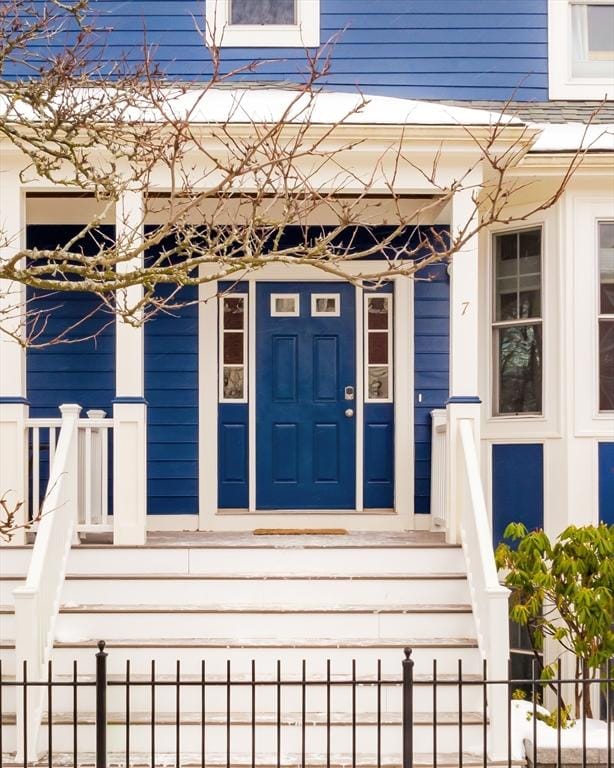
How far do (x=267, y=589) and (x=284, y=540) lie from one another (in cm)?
80

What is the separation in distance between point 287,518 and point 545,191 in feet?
12.0

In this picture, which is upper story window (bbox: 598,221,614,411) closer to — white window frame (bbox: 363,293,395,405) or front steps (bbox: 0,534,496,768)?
white window frame (bbox: 363,293,395,405)

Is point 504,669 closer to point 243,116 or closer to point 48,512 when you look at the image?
point 48,512

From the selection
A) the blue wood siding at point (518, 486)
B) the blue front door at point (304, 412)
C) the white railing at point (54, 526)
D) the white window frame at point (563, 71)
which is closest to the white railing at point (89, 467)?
the white railing at point (54, 526)

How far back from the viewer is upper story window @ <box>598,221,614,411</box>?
8938 mm

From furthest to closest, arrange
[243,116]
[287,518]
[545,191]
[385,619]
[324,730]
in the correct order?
1. [287,518]
2. [545,191]
3. [243,116]
4. [385,619]
5. [324,730]

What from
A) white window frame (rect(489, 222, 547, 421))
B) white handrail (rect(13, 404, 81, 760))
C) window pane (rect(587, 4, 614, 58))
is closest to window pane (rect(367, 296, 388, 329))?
white window frame (rect(489, 222, 547, 421))

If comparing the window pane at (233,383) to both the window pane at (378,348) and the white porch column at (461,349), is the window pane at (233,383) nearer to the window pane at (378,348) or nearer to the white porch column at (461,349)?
the window pane at (378,348)

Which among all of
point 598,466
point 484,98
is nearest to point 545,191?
point 484,98

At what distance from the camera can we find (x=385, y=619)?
714cm

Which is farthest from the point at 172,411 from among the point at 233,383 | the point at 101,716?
the point at 101,716

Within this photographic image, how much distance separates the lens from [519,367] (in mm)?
9359

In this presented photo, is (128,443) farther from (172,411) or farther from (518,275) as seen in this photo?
(518,275)

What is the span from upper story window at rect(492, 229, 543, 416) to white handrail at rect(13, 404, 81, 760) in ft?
12.6
